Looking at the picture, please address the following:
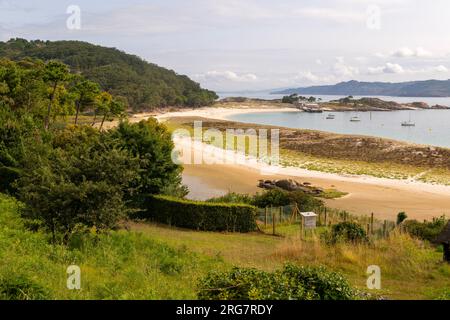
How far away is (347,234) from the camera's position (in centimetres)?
1989

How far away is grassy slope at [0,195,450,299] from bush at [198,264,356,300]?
0.58 m

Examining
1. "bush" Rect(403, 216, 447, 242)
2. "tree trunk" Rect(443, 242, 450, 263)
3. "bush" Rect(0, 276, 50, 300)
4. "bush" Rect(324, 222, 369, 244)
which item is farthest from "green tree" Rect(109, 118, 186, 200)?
"bush" Rect(0, 276, 50, 300)

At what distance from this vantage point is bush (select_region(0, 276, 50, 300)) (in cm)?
799

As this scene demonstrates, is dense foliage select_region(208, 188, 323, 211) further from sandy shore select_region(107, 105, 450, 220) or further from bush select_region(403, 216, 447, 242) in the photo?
bush select_region(403, 216, 447, 242)

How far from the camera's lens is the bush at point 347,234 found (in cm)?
1958

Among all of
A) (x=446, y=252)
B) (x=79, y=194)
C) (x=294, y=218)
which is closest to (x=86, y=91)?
(x=294, y=218)

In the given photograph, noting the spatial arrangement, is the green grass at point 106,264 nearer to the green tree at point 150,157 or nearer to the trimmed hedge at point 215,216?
the trimmed hedge at point 215,216

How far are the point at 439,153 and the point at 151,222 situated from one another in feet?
158

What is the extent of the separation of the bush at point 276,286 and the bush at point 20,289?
2.83 metres

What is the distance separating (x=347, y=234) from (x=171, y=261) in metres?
9.09

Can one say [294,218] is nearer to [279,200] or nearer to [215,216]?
[279,200]
